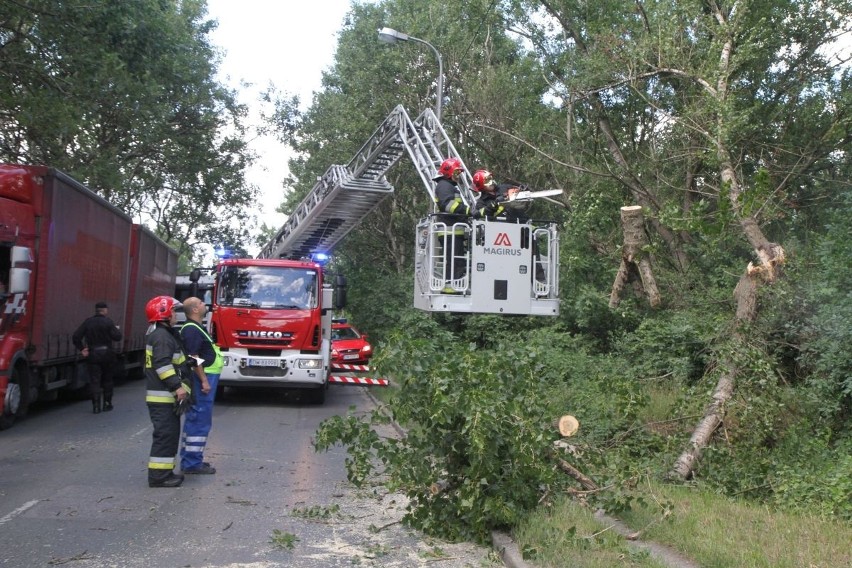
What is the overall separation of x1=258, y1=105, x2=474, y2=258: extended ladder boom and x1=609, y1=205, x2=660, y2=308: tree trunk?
246 centimetres

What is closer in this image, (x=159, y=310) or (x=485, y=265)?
(x=159, y=310)

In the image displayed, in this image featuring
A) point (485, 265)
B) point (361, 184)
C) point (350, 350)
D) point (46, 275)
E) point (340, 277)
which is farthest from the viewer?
point (350, 350)

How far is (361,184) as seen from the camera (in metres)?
16.6

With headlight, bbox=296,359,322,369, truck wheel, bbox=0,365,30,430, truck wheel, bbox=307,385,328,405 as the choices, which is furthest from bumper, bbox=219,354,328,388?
truck wheel, bbox=0,365,30,430

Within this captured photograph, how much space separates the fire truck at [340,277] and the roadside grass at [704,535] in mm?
3925

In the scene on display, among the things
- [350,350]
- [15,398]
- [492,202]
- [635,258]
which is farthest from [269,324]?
[350,350]

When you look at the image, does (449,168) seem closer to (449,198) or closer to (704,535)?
(449,198)

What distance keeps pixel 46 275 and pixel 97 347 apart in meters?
1.61

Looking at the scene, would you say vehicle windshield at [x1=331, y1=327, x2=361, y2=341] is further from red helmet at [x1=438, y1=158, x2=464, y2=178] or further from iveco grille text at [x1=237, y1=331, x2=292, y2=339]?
red helmet at [x1=438, y1=158, x2=464, y2=178]

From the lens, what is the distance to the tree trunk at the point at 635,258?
9719 millimetres

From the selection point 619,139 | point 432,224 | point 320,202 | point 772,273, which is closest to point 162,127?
point 320,202

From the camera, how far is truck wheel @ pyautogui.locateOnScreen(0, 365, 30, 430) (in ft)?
36.3

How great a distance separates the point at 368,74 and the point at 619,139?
9816 mm

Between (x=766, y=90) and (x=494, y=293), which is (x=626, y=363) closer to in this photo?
(x=494, y=293)
